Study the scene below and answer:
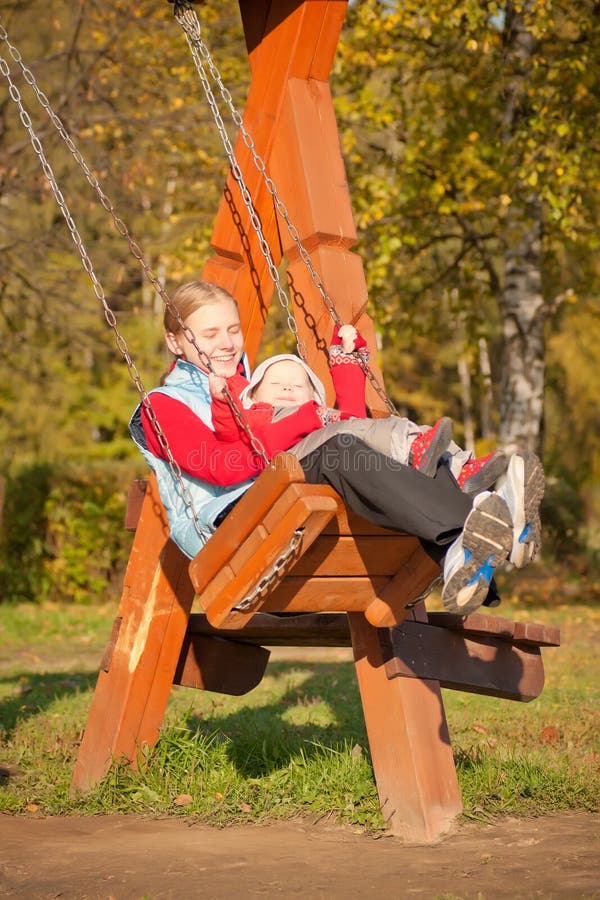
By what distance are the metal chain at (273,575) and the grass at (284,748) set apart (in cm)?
128

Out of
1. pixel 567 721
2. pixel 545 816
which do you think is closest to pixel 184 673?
pixel 545 816

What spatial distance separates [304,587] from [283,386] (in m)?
0.78

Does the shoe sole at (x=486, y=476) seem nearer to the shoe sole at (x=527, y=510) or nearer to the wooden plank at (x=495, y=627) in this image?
the shoe sole at (x=527, y=510)

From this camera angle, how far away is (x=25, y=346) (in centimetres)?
1395

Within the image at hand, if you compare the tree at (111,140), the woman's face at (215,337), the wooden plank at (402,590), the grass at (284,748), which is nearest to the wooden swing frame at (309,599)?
the wooden plank at (402,590)

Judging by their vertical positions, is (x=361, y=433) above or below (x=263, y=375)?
below

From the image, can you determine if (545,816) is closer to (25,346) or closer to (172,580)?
(172,580)

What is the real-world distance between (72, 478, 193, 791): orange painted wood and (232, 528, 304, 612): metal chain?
1.40 meters

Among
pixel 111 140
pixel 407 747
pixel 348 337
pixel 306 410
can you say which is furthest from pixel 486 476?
pixel 111 140

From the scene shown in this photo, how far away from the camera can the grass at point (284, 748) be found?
15.3ft

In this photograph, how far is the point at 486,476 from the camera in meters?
3.69

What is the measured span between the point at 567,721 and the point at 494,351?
85.2 ft

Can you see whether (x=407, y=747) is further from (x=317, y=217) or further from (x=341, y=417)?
→ (x=317, y=217)

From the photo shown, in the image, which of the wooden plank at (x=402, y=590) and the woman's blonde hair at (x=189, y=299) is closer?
the wooden plank at (x=402, y=590)
